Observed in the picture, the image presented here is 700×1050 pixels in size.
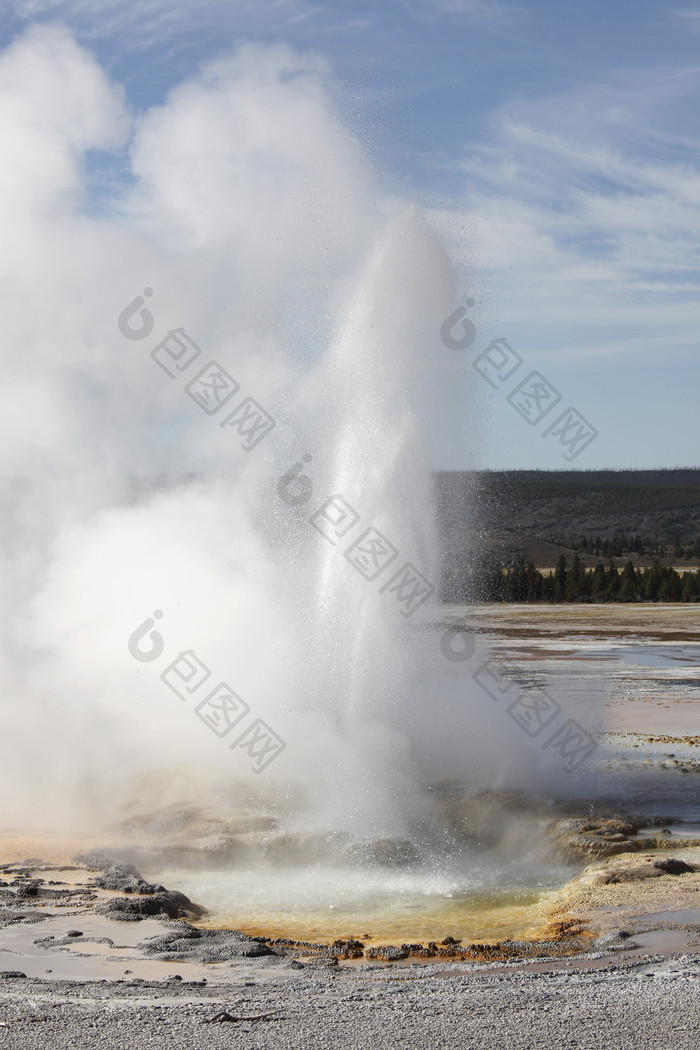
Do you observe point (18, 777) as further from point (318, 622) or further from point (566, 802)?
→ point (566, 802)

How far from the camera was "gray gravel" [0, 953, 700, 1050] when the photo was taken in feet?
18.6

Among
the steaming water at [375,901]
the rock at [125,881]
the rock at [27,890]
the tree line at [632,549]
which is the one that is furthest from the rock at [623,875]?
the tree line at [632,549]

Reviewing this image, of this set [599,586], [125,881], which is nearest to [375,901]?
[125,881]

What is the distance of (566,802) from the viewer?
1149 cm

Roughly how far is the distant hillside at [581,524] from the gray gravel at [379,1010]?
39.0m

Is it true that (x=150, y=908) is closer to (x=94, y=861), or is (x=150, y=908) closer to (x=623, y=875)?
(x=94, y=861)

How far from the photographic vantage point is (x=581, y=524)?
305 ft

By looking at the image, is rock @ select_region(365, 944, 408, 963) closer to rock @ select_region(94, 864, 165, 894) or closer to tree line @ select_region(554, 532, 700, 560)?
rock @ select_region(94, 864, 165, 894)

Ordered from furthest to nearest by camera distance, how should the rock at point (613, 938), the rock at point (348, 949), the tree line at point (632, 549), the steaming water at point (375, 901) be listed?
the tree line at point (632, 549) < the steaming water at point (375, 901) < the rock at point (613, 938) < the rock at point (348, 949)

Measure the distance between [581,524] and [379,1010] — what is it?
293ft

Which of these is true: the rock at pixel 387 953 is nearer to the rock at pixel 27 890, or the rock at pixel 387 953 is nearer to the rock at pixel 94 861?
the rock at pixel 27 890

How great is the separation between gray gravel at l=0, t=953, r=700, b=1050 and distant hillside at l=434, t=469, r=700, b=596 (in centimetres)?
3897

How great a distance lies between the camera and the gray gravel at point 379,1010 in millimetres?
5680

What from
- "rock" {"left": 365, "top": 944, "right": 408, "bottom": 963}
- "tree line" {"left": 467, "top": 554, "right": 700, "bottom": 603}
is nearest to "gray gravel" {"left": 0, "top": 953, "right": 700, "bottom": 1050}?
"rock" {"left": 365, "top": 944, "right": 408, "bottom": 963}
